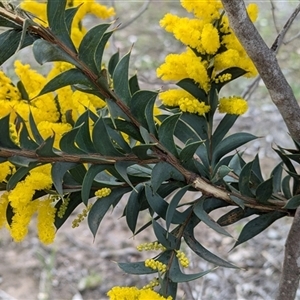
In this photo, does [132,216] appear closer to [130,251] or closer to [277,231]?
[130,251]

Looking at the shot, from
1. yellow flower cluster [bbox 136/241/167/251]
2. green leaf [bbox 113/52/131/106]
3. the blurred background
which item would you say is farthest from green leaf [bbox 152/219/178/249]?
the blurred background

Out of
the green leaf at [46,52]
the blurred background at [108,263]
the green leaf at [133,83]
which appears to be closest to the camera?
the green leaf at [46,52]

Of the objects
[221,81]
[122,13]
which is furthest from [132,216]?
[122,13]

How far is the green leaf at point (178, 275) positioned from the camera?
16.5 inches

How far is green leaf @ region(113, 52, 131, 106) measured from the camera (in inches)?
16.7

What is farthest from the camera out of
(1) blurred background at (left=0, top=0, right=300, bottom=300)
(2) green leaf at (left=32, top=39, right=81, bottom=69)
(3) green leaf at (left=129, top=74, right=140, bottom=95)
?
(1) blurred background at (left=0, top=0, right=300, bottom=300)

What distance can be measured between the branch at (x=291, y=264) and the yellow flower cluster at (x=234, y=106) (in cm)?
12

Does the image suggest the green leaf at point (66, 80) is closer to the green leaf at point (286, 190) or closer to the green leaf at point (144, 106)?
the green leaf at point (144, 106)

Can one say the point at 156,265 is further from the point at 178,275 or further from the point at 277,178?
the point at 277,178

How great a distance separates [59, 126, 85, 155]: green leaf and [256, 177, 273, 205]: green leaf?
0.58 feet

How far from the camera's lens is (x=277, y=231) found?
172cm

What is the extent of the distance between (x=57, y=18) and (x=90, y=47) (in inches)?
1.4

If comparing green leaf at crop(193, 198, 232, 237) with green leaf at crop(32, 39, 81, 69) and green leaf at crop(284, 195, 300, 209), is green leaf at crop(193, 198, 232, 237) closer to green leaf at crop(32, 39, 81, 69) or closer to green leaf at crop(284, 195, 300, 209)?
green leaf at crop(284, 195, 300, 209)

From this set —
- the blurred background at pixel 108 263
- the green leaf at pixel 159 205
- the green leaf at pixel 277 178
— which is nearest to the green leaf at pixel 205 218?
the green leaf at pixel 159 205
